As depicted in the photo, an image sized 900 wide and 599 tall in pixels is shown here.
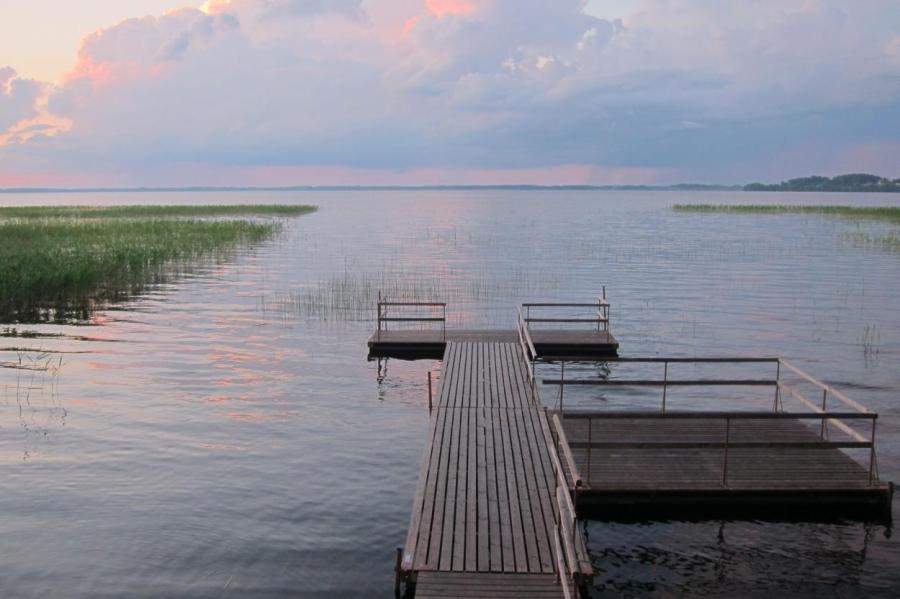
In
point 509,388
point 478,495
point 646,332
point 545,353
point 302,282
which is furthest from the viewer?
point 302,282

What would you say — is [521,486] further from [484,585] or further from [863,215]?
[863,215]

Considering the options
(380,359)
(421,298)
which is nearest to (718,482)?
(380,359)

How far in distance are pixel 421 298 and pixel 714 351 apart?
15.4m

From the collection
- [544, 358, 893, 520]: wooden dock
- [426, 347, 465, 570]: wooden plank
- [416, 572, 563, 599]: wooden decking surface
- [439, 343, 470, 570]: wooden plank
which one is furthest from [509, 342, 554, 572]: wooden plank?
[426, 347, 465, 570]: wooden plank

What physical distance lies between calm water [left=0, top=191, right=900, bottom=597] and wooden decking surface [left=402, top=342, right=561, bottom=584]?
1271 mm

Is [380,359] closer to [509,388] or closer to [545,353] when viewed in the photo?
[545,353]

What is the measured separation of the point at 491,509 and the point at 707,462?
5173 mm

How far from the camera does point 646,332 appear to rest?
31.7 meters

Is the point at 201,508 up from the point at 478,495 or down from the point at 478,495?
down

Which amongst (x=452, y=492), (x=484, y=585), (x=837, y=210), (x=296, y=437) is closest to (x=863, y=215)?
(x=837, y=210)

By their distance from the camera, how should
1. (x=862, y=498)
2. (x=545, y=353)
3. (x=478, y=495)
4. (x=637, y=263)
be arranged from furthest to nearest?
(x=637, y=263), (x=545, y=353), (x=862, y=498), (x=478, y=495)

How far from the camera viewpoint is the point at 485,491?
12414mm

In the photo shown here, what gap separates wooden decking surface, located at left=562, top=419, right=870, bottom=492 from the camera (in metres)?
13.8

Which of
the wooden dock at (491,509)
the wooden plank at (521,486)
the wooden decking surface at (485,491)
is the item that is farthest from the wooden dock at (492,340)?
the wooden dock at (491,509)
